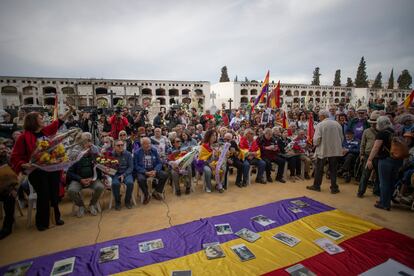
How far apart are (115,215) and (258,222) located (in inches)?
108

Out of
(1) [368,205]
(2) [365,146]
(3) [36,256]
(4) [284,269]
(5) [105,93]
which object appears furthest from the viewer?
(5) [105,93]

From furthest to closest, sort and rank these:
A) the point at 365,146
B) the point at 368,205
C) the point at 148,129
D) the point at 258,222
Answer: the point at 148,129 < the point at 365,146 < the point at 368,205 < the point at 258,222

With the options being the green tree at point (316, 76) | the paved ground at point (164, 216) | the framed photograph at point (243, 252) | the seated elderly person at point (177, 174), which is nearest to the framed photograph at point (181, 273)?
Answer: the framed photograph at point (243, 252)

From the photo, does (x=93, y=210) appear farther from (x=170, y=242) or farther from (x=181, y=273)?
(x=181, y=273)

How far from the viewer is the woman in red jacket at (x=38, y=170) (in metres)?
3.10

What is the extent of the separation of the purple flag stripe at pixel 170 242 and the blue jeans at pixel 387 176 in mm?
1071

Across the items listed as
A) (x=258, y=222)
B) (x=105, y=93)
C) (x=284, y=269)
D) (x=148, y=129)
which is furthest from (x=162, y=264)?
(x=105, y=93)

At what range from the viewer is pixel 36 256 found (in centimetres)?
277

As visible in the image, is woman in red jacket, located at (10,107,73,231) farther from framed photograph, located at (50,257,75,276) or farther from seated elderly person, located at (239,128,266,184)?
seated elderly person, located at (239,128,266,184)

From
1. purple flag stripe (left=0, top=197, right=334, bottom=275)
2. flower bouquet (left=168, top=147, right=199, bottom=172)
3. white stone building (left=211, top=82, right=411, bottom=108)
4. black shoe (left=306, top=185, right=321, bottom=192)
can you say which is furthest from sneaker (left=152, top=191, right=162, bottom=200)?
white stone building (left=211, top=82, right=411, bottom=108)

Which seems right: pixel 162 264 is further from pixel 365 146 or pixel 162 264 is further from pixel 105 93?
pixel 105 93

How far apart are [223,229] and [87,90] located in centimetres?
3396

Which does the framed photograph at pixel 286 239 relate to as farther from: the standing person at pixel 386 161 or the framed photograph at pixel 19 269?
the framed photograph at pixel 19 269

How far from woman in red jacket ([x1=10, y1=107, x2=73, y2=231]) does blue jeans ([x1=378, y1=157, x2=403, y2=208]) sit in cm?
585
